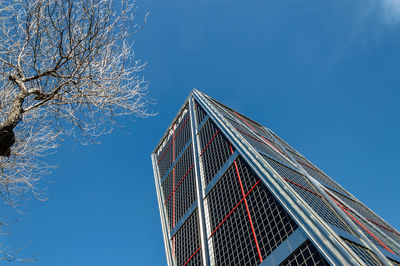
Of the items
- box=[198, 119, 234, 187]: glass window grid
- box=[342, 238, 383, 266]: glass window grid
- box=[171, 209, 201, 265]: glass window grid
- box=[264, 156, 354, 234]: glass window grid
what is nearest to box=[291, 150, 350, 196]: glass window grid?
box=[264, 156, 354, 234]: glass window grid

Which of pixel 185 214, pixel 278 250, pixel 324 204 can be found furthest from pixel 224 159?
pixel 278 250

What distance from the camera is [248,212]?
2073 cm

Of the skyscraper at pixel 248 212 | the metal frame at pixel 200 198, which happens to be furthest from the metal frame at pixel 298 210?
the metal frame at pixel 200 198

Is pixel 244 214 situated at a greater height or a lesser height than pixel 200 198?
lesser

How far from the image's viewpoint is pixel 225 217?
23.5m

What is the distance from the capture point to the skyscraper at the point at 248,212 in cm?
1513

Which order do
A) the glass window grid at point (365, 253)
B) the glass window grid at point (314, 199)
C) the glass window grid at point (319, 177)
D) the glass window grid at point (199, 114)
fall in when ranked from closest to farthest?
the glass window grid at point (365, 253) < the glass window grid at point (314, 199) < the glass window grid at point (319, 177) < the glass window grid at point (199, 114)

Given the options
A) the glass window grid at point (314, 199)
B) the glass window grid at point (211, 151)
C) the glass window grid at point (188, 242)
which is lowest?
the glass window grid at point (314, 199)

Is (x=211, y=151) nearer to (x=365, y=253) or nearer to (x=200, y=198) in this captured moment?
(x=200, y=198)

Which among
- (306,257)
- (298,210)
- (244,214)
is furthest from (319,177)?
(306,257)

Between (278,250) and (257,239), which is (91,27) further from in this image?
(257,239)

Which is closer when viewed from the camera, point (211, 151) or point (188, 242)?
point (188, 242)

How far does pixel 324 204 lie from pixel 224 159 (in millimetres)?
10613

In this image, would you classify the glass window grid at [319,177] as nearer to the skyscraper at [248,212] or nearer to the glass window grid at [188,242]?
the skyscraper at [248,212]
